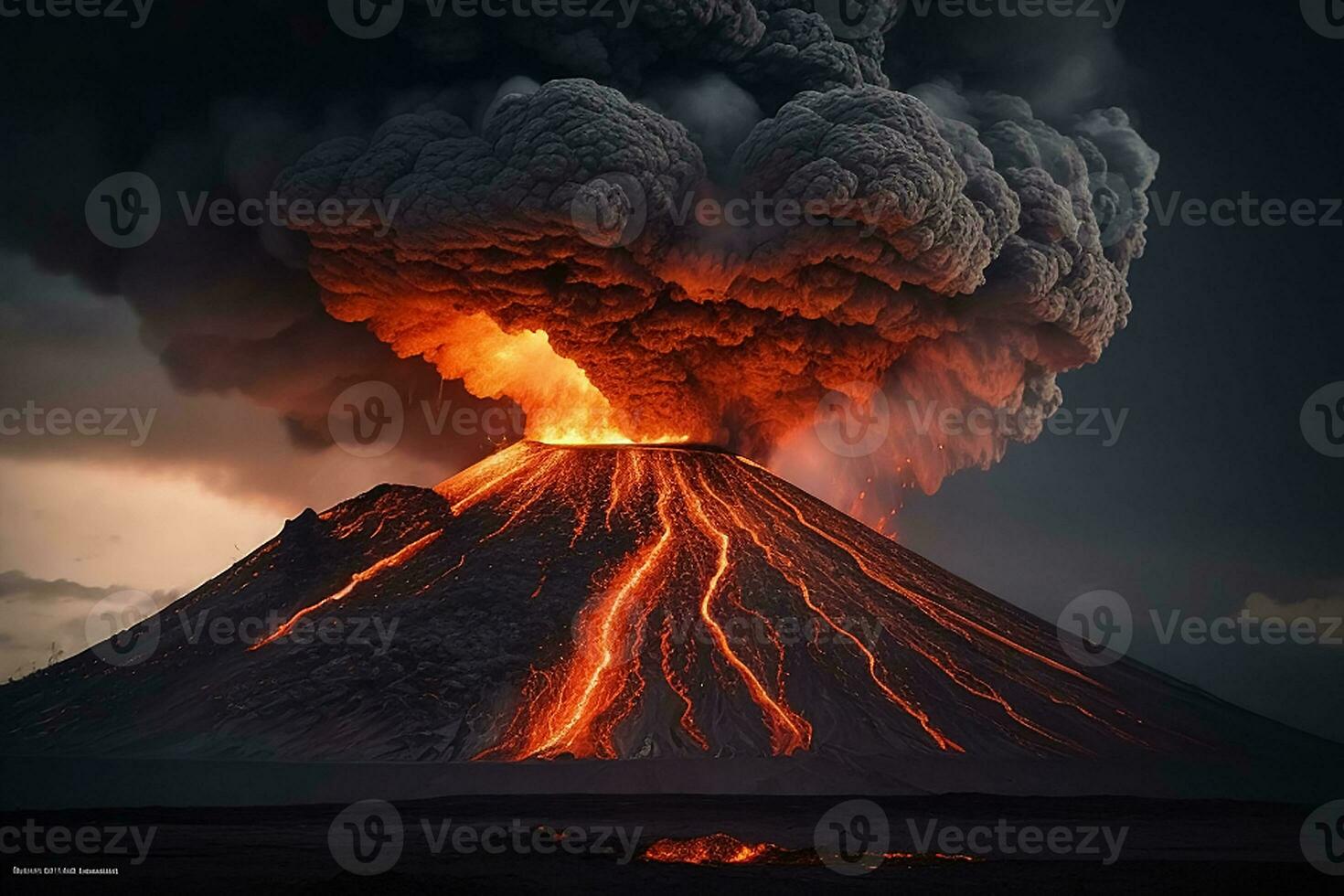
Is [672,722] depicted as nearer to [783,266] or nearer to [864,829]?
[864,829]

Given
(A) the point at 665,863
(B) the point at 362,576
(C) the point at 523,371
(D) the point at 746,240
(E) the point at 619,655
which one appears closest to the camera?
(A) the point at 665,863

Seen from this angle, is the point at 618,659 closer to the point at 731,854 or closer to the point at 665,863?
the point at 731,854

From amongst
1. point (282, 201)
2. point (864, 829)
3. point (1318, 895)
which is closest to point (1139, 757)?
point (864, 829)

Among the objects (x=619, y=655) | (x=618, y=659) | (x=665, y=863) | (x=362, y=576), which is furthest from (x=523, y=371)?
(x=665, y=863)

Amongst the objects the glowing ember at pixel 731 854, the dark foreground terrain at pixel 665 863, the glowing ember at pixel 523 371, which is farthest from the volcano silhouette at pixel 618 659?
the glowing ember at pixel 731 854

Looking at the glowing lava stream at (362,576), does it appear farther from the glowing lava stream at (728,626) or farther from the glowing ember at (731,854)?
the glowing ember at (731,854)

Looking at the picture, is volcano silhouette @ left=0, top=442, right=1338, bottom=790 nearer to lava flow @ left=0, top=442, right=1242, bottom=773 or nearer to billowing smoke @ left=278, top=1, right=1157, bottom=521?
lava flow @ left=0, top=442, right=1242, bottom=773
